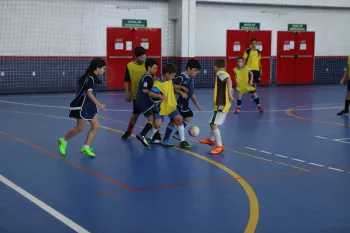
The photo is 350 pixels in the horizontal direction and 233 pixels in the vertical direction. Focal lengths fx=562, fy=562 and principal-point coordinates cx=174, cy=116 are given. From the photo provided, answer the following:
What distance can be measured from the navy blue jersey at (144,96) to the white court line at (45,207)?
10.3 feet

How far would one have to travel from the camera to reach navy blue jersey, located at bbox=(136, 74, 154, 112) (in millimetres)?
9594

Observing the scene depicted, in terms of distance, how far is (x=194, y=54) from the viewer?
904 inches

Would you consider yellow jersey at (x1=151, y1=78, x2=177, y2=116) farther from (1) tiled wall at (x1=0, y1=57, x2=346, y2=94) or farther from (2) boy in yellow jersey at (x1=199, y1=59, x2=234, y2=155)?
(1) tiled wall at (x1=0, y1=57, x2=346, y2=94)

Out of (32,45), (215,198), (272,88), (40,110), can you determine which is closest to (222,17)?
(272,88)

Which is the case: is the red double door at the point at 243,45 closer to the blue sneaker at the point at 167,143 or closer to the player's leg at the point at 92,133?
the blue sneaker at the point at 167,143

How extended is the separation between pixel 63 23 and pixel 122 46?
8.48 ft

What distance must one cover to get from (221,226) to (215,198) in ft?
3.32

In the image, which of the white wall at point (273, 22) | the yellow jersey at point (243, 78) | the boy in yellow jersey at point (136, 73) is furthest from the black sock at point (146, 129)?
the white wall at point (273, 22)

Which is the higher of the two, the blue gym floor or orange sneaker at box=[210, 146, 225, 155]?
orange sneaker at box=[210, 146, 225, 155]

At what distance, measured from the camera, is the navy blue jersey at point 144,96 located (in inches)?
378

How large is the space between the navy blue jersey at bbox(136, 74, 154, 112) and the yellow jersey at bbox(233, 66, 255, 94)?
5.74 metres

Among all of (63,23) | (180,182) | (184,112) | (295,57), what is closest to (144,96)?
(184,112)

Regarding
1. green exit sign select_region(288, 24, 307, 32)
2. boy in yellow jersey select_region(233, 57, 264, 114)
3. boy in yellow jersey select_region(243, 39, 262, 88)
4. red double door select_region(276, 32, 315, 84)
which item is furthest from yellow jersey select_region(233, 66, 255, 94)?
green exit sign select_region(288, 24, 307, 32)

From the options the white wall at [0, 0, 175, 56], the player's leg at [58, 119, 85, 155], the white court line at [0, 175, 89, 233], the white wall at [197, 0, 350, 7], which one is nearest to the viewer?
the white court line at [0, 175, 89, 233]
